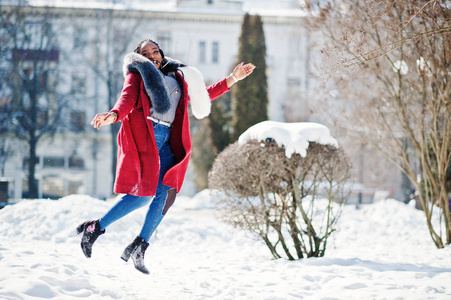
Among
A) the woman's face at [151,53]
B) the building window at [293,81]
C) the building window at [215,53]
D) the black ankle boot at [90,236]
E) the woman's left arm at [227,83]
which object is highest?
the building window at [215,53]

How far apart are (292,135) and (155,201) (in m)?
2.88

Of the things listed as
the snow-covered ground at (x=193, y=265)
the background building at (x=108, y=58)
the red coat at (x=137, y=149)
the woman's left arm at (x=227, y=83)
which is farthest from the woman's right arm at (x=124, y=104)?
the background building at (x=108, y=58)

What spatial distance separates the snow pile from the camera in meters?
6.31

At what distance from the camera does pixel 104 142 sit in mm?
35000

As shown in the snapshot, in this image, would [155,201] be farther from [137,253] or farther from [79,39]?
[79,39]

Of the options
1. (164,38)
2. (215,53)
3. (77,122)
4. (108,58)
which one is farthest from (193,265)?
(215,53)

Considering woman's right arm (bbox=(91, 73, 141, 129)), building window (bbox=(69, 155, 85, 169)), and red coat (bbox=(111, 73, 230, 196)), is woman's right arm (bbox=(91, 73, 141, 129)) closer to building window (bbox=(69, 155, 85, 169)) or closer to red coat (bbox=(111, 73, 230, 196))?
red coat (bbox=(111, 73, 230, 196))

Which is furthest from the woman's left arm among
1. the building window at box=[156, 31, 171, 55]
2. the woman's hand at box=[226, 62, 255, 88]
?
the building window at box=[156, 31, 171, 55]

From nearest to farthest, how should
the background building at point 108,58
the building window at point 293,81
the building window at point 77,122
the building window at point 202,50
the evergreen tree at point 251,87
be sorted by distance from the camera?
the evergreen tree at point 251,87
the background building at point 108,58
the building window at point 77,122
the building window at point 293,81
the building window at point 202,50

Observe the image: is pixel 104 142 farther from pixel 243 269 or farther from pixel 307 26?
pixel 243 269

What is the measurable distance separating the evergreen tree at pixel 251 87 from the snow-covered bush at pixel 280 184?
14.1 m

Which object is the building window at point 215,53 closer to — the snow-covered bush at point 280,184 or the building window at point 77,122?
the building window at point 77,122

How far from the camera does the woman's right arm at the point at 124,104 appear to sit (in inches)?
135

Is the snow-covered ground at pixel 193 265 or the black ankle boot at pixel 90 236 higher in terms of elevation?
the black ankle boot at pixel 90 236
